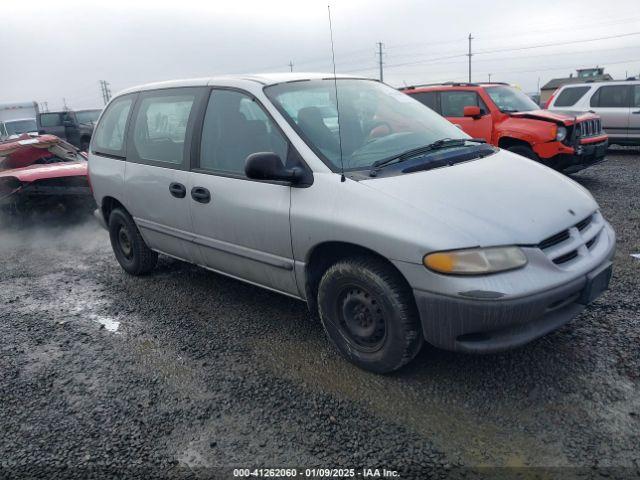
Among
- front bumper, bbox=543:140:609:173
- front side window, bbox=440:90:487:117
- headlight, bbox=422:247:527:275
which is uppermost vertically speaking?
front side window, bbox=440:90:487:117

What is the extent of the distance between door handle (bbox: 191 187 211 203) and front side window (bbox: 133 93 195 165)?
34 centimetres

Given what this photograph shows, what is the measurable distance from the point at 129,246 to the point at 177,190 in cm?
148

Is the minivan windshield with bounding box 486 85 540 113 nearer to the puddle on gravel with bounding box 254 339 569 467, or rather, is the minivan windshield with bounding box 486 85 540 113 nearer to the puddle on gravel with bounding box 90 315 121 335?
the puddle on gravel with bounding box 254 339 569 467

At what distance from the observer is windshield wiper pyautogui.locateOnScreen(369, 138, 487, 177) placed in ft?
10.4

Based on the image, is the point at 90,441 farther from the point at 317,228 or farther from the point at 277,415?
the point at 317,228

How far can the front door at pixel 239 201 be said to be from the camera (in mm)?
3389

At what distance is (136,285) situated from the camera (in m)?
5.13

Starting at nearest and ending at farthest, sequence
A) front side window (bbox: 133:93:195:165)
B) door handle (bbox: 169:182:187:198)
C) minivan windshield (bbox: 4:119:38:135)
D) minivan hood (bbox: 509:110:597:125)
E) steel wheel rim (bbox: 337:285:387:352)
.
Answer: steel wheel rim (bbox: 337:285:387:352) < door handle (bbox: 169:182:187:198) < front side window (bbox: 133:93:195:165) < minivan hood (bbox: 509:110:597:125) < minivan windshield (bbox: 4:119:38:135)

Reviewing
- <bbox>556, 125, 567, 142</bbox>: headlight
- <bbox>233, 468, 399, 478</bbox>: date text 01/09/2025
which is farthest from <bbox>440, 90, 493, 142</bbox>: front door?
<bbox>233, 468, 399, 478</bbox>: date text 01/09/2025

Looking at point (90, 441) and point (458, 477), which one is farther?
point (90, 441)

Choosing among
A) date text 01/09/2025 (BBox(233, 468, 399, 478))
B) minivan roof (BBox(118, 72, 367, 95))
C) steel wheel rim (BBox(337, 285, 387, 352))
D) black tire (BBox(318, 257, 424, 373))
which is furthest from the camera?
minivan roof (BBox(118, 72, 367, 95))

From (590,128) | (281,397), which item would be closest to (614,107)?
(590,128)

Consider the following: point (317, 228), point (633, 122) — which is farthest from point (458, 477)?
point (633, 122)

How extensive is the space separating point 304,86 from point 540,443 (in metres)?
2.71
